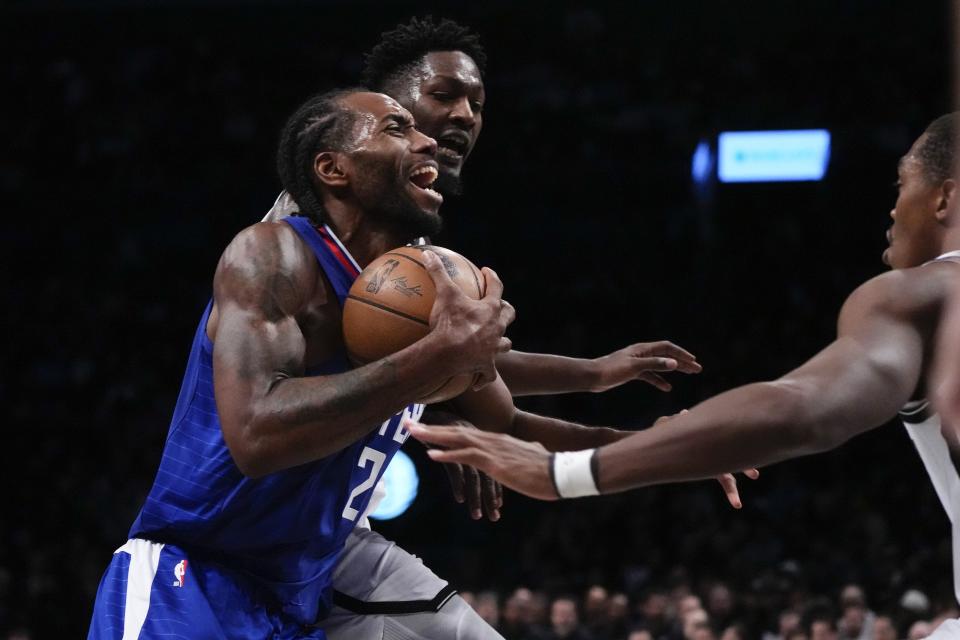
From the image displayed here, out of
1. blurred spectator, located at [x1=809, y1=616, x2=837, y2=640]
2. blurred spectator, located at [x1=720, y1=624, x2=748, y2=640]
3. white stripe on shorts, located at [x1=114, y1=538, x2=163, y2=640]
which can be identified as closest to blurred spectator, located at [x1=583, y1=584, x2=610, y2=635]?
blurred spectator, located at [x1=720, y1=624, x2=748, y2=640]

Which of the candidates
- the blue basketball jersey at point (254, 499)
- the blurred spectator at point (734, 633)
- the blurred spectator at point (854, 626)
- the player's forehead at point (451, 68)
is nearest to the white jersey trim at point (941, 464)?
the blue basketball jersey at point (254, 499)

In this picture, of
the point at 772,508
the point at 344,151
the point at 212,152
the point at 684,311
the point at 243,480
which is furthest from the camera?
the point at 212,152

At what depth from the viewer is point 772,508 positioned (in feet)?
37.8

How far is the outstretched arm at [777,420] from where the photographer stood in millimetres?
2617

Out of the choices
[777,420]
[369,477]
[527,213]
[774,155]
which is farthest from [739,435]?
[527,213]

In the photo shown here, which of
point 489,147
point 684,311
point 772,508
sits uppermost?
point 489,147

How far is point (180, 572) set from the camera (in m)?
3.31

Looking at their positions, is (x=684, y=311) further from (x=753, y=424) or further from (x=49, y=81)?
(x=753, y=424)

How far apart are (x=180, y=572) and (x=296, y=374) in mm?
679

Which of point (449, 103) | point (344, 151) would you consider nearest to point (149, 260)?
point (449, 103)

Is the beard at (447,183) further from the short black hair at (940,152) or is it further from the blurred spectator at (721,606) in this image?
the blurred spectator at (721,606)

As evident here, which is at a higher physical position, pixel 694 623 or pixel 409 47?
pixel 409 47

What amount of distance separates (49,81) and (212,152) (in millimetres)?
2424
